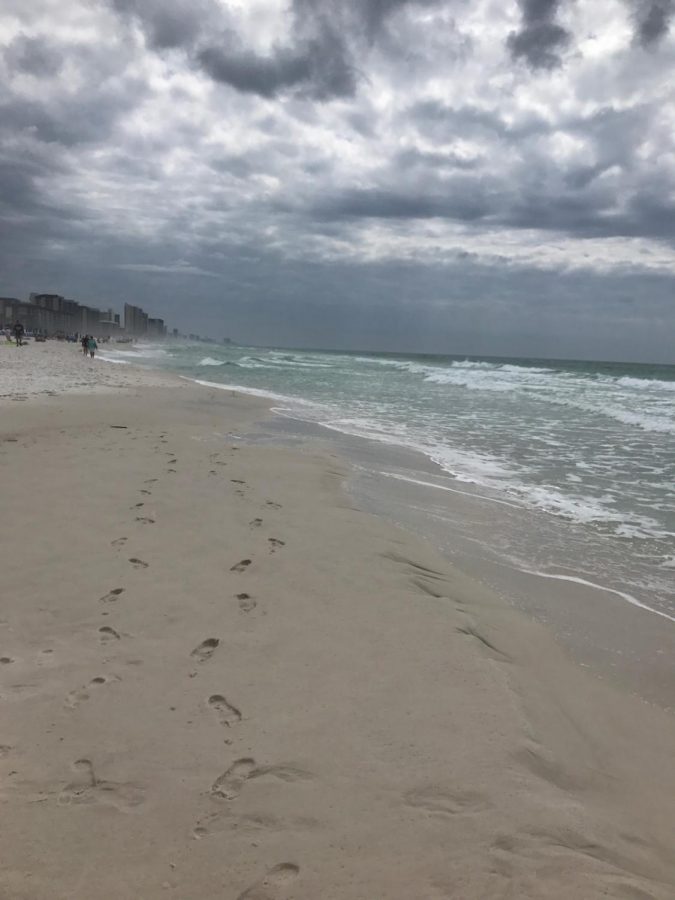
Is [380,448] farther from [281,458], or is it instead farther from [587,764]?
[587,764]

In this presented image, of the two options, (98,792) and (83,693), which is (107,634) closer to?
(83,693)

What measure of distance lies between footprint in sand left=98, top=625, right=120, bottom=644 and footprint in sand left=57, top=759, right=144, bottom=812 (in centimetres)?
104

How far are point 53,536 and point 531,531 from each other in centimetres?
483

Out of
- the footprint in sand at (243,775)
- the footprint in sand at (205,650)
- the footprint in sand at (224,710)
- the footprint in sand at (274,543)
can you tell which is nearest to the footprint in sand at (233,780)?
the footprint in sand at (243,775)

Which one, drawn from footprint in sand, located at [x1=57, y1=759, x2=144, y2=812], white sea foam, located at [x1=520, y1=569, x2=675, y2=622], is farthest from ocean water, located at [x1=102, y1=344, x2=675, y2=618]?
footprint in sand, located at [x1=57, y1=759, x2=144, y2=812]

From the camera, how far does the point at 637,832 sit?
2.26 meters

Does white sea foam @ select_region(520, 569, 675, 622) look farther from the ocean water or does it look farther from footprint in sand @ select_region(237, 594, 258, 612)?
footprint in sand @ select_region(237, 594, 258, 612)

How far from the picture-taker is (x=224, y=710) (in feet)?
8.95

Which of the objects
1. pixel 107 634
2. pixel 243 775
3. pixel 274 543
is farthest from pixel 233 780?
pixel 274 543

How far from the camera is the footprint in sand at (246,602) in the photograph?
378 cm

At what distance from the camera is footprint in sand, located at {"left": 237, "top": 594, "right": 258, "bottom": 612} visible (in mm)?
3779

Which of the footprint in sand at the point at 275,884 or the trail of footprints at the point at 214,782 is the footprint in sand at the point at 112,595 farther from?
the footprint in sand at the point at 275,884

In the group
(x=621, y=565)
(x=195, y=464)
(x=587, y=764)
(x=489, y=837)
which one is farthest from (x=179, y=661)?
(x=195, y=464)

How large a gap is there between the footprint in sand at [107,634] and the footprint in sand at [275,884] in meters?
1.79
